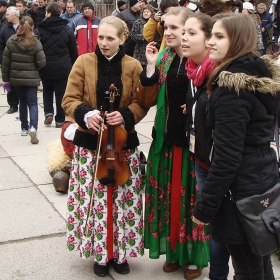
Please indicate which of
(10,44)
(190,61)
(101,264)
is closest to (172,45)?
(190,61)

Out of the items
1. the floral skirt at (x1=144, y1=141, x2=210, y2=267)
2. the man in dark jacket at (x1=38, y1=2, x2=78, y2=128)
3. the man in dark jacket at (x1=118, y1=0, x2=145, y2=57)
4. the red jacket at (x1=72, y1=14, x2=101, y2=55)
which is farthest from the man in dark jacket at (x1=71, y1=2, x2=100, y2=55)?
the floral skirt at (x1=144, y1=141, x2=210, y2=267)

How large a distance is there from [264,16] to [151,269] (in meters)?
12.4

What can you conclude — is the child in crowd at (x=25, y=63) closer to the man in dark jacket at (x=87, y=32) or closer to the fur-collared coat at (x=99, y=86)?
the man in dark jacket at (x=87, y=32)

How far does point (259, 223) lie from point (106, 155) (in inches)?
50.4

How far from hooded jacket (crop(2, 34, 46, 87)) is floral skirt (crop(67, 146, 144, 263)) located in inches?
169

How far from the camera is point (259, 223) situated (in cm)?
270

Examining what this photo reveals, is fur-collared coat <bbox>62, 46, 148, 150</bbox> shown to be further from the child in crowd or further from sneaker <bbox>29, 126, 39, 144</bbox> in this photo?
the child in crowd

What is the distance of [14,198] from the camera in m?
5.55

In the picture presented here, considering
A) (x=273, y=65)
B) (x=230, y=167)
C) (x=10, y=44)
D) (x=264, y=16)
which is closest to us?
(x=230, y=167)

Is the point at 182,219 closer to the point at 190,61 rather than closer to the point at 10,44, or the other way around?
the point at 190,61

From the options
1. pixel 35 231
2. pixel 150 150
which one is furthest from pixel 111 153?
pixel 35 231

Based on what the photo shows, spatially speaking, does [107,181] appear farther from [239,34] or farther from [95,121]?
[239,34]

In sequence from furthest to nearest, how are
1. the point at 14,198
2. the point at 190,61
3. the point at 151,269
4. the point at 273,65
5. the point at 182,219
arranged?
the point at 14,198, the point at 151,269, the point at 182,219, the point at 190,61, the point at 273,65

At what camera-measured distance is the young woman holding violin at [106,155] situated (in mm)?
3656
